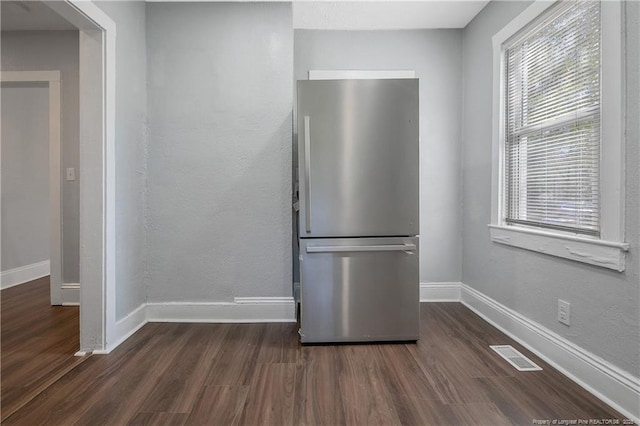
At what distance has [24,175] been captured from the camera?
3887 mm

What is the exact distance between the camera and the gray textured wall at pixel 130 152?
89.0 inches

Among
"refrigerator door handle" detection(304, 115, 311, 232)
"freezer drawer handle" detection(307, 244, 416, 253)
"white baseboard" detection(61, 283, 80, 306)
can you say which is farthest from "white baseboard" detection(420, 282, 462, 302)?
"white baseboard" detection(61, 283, 80, 306)

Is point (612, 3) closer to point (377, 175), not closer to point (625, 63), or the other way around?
point (625, 63)

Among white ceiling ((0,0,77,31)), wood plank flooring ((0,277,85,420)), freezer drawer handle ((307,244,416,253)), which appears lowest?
wood plank flooring ((0,277,85,420))

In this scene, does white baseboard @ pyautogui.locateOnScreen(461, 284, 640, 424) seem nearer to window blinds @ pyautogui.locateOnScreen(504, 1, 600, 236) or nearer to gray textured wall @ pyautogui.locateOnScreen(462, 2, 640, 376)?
gray textured wall @ pyautogui.locateOnScreen(462, 2, 640, 376)

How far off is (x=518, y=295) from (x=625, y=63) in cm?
145

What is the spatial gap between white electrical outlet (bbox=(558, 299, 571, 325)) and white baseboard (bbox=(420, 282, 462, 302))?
1249 mm

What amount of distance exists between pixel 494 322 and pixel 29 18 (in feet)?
14.9

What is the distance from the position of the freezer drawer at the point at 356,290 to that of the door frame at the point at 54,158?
7.96 feet

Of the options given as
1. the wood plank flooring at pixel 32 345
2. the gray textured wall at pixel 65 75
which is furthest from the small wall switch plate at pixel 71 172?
the wood plank flooring at pixel 32 345

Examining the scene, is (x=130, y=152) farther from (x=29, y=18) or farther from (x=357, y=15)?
(x=357, y=15)

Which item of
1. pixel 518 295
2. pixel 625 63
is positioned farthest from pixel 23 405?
pixel 625 63

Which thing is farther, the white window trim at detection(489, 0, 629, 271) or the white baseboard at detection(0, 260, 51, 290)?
the white baseboard at detection(0, 260, 51, 290)

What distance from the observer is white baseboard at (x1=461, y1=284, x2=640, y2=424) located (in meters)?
1.49
